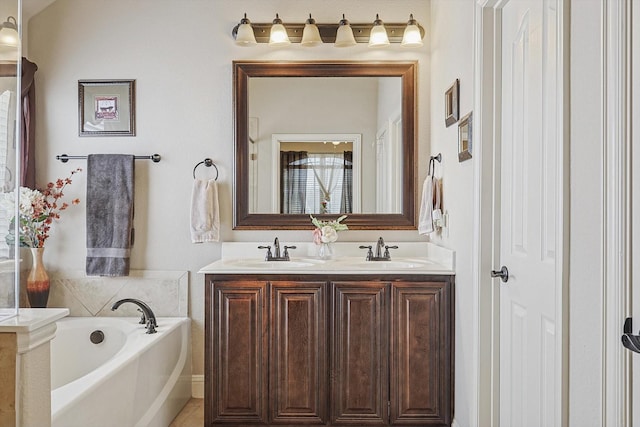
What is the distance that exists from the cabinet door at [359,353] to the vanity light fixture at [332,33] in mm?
1521

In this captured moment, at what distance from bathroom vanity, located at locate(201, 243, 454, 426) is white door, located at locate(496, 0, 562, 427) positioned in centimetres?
60

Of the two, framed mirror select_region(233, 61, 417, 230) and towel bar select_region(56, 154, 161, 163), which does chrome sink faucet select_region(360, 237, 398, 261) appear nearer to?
framed mirror select_region(233, 61, 417, 230)

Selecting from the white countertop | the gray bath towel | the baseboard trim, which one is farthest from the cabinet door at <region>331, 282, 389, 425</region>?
the gray bath towel

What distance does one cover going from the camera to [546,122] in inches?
63.0

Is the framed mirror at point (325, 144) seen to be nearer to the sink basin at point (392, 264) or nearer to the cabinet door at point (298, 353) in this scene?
the sink basin at point (392, 264)

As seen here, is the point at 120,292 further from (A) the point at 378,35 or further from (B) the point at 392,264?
(A) the point at 378,35

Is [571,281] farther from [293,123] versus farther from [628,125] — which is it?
[293,123]

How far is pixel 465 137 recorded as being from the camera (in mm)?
2346

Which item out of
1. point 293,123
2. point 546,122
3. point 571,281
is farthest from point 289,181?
point 571,281

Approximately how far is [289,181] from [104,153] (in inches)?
47.8

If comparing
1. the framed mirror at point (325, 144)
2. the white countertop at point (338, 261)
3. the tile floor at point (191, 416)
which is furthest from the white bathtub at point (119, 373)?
the framed mirror at point (325, 144)

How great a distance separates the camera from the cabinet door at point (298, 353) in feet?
8.59

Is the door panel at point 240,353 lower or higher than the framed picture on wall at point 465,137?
lower

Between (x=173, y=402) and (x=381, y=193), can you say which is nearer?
(x=173, y=402)
